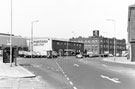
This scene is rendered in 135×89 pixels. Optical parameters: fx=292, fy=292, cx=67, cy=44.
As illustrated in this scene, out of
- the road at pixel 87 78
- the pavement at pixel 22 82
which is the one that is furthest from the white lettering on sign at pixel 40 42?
the pavement at pixel 22 82

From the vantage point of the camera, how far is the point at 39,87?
16672mm

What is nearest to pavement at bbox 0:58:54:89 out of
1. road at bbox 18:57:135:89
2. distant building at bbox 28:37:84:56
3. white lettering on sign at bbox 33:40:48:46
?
road at bbox 18:57:135:89

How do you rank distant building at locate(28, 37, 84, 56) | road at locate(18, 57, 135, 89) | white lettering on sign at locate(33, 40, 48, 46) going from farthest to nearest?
white lettering on sign at locate(33, 40, 48, 46), distant building at locate(28, 37, 84, 56), road at locate(18, 57, 135, 89)

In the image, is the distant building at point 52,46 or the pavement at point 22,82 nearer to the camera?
the pavement at point 22,82

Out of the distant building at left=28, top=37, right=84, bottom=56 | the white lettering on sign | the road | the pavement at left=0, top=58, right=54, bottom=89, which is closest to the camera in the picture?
the pavement at left=0, top=58, right=54, bottom=89

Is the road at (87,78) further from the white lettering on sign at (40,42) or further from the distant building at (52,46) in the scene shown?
the white lettering on sign at (40,42)

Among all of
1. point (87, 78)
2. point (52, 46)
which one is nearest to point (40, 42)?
point (52, 46)

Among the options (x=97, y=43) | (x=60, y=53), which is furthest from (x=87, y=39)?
(x=60, y=53)

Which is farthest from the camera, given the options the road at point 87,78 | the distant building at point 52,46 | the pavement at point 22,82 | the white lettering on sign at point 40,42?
the white lettering on sign at point 40,42

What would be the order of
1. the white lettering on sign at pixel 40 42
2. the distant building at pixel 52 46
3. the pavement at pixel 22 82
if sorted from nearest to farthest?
the pavement at pixel 22 82
the distant building at pixel 52 46
the white lettering on sign at pixel 40 42

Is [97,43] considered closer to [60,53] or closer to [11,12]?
[60,53]

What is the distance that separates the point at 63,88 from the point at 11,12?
23.9m

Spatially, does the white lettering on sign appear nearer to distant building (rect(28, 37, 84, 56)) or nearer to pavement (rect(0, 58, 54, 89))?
distant building (rect(28, 37, 84, 56))

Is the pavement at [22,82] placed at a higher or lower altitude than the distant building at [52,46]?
lower
